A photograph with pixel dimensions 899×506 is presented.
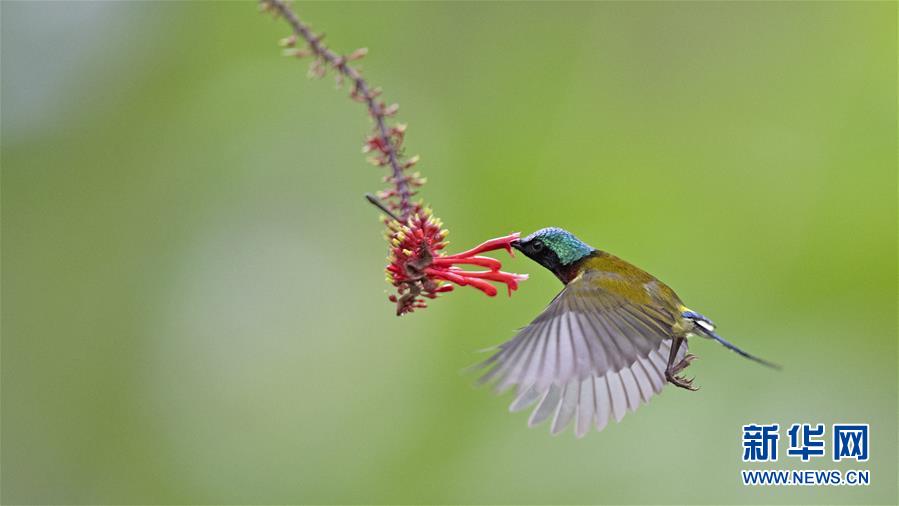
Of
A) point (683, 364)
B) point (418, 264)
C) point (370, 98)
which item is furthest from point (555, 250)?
point (370, 98)

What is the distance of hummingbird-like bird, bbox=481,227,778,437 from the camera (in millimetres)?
2090

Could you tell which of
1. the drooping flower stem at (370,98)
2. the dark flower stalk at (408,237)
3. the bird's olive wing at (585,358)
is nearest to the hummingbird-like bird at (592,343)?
the bird's olive wing at (585,358)

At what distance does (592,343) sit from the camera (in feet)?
7.29

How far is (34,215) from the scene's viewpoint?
5.21 meters

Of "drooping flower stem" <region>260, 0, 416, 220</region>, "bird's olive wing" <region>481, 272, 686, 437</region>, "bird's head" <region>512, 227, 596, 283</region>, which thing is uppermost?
"bird's head" <region>512, 227, 596, 283</region>

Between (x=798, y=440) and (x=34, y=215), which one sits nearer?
(x=798, y=440)

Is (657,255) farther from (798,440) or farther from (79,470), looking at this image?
(79,470)

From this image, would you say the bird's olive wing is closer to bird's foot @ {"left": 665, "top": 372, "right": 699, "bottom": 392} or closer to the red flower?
bird's foot @ {"left": 665, "top": 372, "right": 699, "bottom": 392}

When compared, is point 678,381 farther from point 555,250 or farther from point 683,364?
point 555,250

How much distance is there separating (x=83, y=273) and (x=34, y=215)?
0.43 m

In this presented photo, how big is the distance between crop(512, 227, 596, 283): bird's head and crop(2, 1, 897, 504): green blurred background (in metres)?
1.51

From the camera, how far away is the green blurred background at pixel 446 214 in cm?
417

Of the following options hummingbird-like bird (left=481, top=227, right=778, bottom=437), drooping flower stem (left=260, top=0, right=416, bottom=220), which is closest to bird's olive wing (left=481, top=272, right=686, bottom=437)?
hummingbird-like bird (left=481, top=227, right=778, bottom=437)

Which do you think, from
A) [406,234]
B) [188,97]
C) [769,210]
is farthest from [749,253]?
[188,97]
